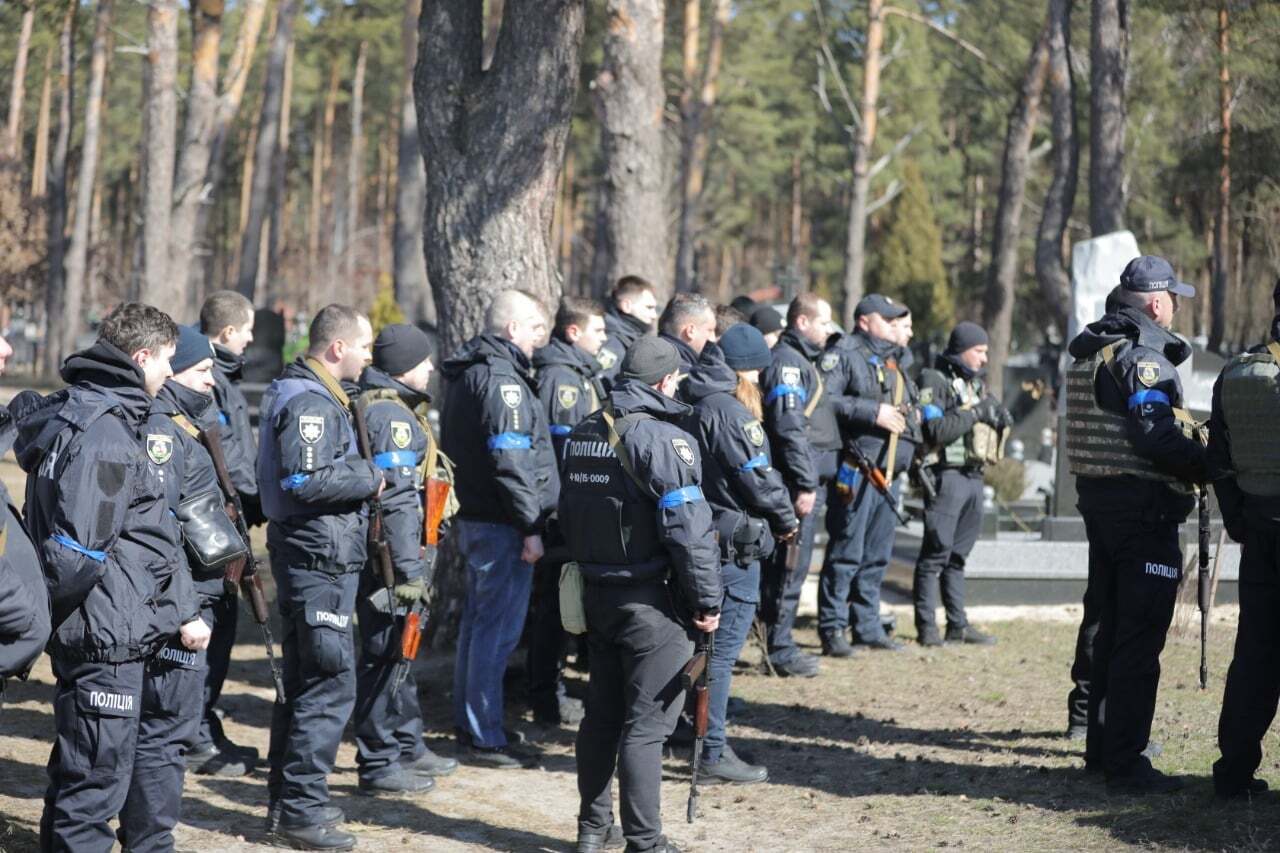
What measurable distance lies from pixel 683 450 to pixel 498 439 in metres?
1.67

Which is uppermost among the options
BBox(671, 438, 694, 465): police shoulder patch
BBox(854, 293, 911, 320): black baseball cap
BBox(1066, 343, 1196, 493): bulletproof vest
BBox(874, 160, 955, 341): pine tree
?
BBox(874, 160, 955, 341): pine tree

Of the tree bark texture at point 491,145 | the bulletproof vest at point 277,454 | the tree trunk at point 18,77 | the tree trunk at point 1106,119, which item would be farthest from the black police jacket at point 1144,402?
the tree trunk at point 18,77

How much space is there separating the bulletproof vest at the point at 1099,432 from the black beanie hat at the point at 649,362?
1.97 m

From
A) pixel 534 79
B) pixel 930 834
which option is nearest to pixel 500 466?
pixel 930 834

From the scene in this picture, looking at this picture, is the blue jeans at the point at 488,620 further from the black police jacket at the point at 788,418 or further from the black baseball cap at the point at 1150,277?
the black baseball cap at the point at 1150,277

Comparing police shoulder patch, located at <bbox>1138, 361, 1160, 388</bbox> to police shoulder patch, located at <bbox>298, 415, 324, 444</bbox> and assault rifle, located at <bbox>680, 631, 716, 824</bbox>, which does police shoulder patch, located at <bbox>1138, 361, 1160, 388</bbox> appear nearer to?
assault rifle, located at <bbox>680, 631, 716, 824</bbox>

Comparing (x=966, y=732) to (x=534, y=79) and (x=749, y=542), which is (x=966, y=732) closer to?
(x=749, y=542)

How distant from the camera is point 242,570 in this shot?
612 centimetres

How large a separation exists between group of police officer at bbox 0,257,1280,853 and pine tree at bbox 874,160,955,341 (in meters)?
34.6

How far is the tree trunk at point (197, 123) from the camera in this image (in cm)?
1755

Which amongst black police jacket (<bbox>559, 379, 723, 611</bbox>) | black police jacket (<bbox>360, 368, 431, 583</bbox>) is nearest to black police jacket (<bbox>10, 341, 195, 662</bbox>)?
black police jacket (<bbox>360, 368, 431, 583</bbox>)

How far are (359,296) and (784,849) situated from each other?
198 feet

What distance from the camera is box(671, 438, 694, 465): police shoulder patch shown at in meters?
5.58

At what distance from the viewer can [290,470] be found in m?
5.91
